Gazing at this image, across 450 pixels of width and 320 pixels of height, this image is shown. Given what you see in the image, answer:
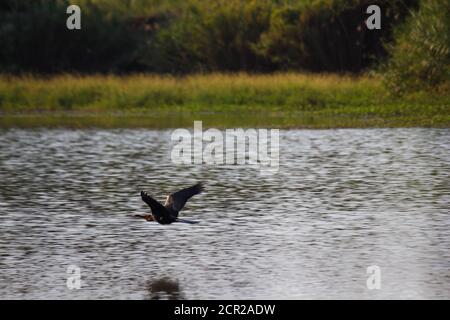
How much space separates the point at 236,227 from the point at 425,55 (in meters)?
17.1

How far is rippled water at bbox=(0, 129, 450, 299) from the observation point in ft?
36.0

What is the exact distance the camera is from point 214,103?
105 feet

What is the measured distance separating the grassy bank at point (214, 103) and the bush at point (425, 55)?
1.31 ft

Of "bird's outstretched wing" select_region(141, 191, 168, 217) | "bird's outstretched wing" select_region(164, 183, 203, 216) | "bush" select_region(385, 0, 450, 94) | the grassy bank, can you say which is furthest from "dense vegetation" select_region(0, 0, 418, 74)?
"bird's outstretched wing" select_region(141, 191, 168, 217)

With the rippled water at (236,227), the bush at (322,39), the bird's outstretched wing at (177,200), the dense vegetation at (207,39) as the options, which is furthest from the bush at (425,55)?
the bird's outstretched wing at (177,200)

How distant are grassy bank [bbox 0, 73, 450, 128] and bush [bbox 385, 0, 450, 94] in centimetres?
40

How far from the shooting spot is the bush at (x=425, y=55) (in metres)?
29.6

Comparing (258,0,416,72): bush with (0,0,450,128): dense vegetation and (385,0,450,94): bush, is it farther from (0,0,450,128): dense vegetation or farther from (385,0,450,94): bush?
(385,0,450,94): bush

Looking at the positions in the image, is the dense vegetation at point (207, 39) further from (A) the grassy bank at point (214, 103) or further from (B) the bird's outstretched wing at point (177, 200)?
(B) the bird's outstretched wing at point (177, 200)

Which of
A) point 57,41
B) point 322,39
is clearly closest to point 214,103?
point 322,39

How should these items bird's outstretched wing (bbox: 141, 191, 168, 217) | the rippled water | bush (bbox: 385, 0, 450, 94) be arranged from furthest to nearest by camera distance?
bush (bbox: 385, 0, 450, 94)
bird's outstretched wing (bbox: 141, 191, 168, 217)
the rippled water

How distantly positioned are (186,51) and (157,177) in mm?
23369

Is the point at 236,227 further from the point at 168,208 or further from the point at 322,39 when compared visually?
the point at 322,39
